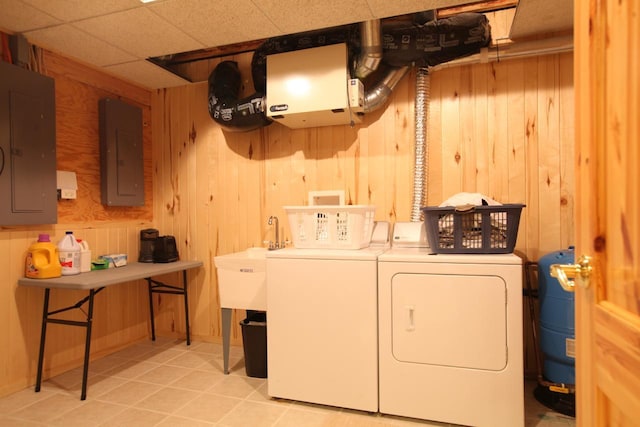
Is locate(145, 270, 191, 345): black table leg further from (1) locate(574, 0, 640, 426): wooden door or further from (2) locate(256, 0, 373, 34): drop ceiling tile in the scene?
(1) locate(574, 0, 640, 426): wooden door

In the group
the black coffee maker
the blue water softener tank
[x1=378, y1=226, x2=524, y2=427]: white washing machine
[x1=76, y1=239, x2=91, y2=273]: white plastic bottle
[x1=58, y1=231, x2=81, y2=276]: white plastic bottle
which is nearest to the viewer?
[x1=378, y1=226, x2=524, y2=427]: white washing machine

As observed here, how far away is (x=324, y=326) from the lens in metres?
2.30

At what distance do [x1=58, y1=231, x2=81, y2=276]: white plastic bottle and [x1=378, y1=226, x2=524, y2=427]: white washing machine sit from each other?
211 cm

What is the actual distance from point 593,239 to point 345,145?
94.6 inches

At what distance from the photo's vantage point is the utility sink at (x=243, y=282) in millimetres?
2717

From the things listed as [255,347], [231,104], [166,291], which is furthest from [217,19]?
[166,291]

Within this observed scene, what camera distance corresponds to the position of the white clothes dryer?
1.99m

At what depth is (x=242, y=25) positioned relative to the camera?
253 centimetres

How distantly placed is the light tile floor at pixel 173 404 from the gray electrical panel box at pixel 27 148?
1.15 m


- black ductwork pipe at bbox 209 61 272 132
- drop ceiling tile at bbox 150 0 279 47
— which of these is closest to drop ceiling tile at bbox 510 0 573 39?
drop ceiling tile at bbox 150 0 279 47

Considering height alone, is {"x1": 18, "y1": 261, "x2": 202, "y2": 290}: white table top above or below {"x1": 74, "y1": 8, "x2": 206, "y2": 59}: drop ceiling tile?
below

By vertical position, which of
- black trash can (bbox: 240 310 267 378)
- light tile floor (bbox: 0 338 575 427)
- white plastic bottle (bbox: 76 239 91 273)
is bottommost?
light tile floor (bbox: 0 338 575 427)

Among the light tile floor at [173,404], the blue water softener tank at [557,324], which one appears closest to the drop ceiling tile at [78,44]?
the light tile floor at [173,404]

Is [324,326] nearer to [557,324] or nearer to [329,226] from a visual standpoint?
[329,226]
